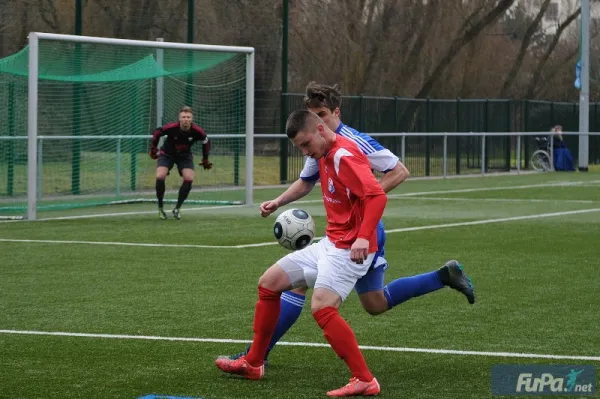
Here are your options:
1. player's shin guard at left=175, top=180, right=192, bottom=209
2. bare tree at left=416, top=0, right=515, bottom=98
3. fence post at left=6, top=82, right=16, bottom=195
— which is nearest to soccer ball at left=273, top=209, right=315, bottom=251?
player's shin guard at left=175, top=180, right=192, bottom=209

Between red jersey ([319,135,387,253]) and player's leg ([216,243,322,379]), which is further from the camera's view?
player's leg ([216,243,322,379])

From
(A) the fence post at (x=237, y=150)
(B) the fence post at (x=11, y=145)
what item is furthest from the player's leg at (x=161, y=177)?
(A) the fence post at (x=237, y=150)

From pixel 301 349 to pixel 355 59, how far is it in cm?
3768

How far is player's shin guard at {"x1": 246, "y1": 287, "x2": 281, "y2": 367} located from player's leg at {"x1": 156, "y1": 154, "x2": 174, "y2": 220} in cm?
1242

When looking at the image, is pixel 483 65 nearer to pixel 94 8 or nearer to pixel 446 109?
pixel 446 109

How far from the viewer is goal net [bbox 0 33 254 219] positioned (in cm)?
2225

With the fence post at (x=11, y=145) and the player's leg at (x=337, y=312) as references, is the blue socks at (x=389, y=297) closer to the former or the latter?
the player's leg at (x=337, y=312)

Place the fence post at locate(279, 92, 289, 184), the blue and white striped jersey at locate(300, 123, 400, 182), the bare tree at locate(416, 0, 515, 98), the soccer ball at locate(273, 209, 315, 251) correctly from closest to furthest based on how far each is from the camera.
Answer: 1. the blue and white striped jersey at locate(300, 123, 400, 182)
2. the soccer ball at locate(273, 209, 315, 251)
3. the fence post at locate(279, 92, 289, 184)
4. the bare tree at locate(416, 0, 515, 98)

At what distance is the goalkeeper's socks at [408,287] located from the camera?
26.0 feet

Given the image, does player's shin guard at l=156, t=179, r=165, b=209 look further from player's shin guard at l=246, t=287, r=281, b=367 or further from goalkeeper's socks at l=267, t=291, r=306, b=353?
player's shin guard at l=246, t=287, r=281, b=367

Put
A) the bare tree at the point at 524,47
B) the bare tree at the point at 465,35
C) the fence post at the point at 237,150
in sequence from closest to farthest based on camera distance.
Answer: the fence post at the point at 237,150 → the bare tree at the point at 465,35 → the bare tree at the point at 524,47

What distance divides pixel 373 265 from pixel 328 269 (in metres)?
0.42

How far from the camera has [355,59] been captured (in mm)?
45719

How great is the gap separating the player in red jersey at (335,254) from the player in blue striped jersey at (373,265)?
21 cm
